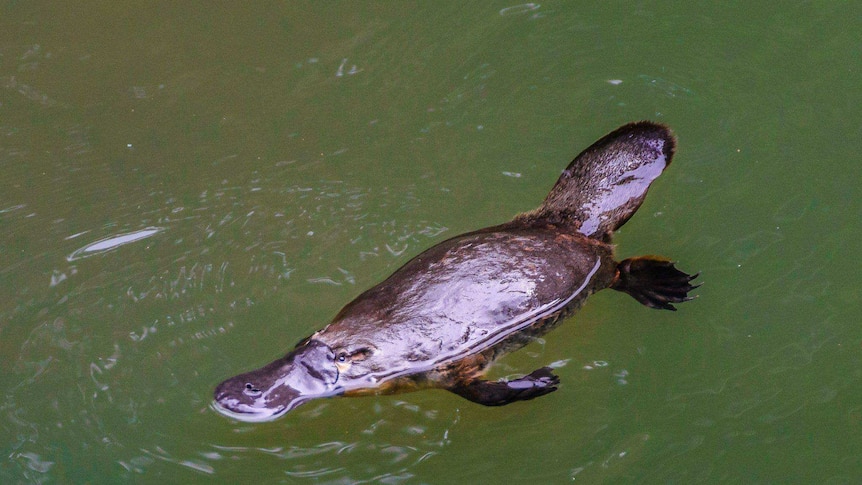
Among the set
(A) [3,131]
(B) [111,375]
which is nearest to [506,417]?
(B) [111,375]

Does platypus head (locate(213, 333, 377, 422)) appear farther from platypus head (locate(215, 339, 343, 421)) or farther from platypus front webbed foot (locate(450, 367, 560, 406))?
platypus front webbed foot (locate(450, 367, 560, 406))

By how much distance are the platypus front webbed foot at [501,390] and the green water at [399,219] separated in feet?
0.89

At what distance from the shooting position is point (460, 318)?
260cm

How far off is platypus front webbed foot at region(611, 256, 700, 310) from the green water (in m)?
0.11

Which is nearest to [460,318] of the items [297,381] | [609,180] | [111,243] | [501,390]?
[501,390]

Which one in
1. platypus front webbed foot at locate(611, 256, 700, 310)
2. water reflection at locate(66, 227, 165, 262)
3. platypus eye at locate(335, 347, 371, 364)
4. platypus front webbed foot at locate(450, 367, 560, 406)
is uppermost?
→ water reflection at locate(66, 227, 165, 262)

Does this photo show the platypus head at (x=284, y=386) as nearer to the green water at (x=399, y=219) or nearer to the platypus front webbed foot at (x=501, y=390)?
the green water at (x=399, y=219)

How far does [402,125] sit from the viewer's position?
12.8 ft

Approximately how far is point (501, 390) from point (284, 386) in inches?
31.0

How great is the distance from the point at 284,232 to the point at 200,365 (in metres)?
0.73

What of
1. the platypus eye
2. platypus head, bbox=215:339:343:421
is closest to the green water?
platypus head, bbox=215:339:343:421

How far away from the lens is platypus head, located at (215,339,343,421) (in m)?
2.72

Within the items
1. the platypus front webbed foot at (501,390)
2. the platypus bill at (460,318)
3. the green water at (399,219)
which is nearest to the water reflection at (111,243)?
the green water at (399,219)

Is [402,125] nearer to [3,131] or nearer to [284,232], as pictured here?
[284,232]
